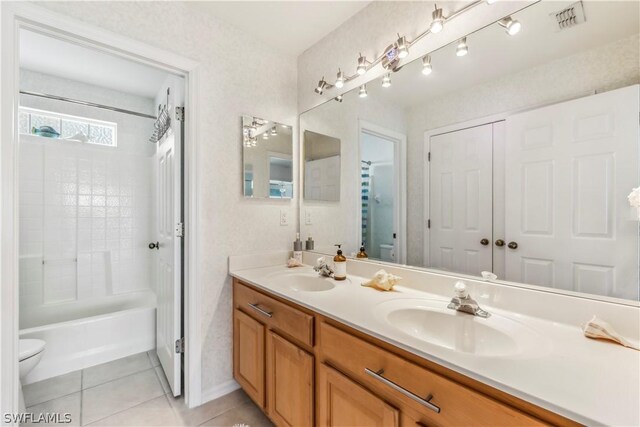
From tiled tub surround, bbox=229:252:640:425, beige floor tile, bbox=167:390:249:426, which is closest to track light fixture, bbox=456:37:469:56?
tiled tub surround, bbox=229:252:640:425

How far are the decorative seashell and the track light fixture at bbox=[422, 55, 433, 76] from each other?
1033mm

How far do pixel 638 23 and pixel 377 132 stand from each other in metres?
1.02

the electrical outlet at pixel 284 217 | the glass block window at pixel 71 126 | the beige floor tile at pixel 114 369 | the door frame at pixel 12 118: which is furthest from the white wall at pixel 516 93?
the glass block window at pixel 71 126

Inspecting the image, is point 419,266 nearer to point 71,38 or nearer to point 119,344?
point 71,38

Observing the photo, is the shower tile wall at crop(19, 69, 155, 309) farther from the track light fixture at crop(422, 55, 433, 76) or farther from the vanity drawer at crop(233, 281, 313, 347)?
the track light fixture at crop(422, 55, 433, 76)

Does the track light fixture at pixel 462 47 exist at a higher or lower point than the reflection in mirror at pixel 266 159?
higher

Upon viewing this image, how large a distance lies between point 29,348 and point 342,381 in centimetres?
202

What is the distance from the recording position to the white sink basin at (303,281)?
160 cm

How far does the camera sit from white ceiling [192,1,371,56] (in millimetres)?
1637

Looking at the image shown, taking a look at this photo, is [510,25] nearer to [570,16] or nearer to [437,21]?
[570,16]

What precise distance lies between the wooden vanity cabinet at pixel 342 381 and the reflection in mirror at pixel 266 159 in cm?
68

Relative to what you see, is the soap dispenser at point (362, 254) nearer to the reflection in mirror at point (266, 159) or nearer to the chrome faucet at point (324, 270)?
the chrome faucet at point (324, 270)

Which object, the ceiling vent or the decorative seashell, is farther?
the decorative seashell

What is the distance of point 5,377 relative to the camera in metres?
1.20
